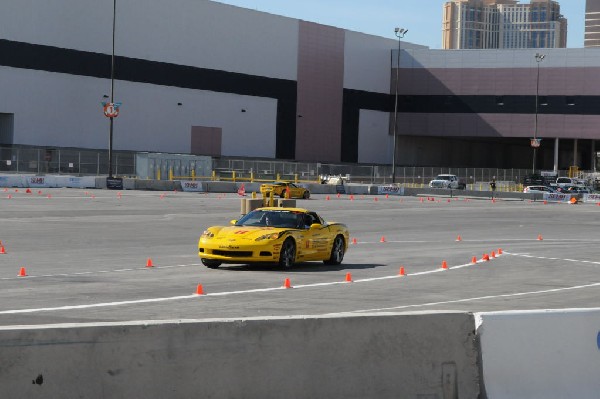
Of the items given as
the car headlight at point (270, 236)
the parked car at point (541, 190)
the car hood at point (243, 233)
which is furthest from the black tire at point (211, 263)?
the parked car at point (541, 190)

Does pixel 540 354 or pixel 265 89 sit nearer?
pixel 540 354

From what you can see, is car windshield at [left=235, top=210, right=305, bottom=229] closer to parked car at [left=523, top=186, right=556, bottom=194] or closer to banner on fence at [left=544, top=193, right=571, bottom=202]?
banner on fence at [left=544, top=193, right=571, bottom=202]

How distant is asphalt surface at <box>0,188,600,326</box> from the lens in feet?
51.0

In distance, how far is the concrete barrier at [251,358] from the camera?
6848 mm

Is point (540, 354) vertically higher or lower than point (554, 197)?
higher

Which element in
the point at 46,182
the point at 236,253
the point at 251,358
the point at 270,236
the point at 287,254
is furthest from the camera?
the point at 46,182

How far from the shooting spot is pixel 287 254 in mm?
22188

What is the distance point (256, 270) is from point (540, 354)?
569 inches

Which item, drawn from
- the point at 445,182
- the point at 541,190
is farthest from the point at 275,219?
the point at 445,182

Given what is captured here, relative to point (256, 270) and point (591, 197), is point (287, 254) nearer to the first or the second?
point (256, 270)

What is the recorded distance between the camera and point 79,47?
271ft

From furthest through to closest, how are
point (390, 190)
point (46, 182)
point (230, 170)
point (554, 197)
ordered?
point (230, 170) < point (390, 190) < point (554, 197) < point (46, 182)

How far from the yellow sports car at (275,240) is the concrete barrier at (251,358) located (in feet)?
45.1

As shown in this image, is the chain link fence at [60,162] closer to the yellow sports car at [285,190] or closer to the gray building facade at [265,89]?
the gray building facade at [265,89]
